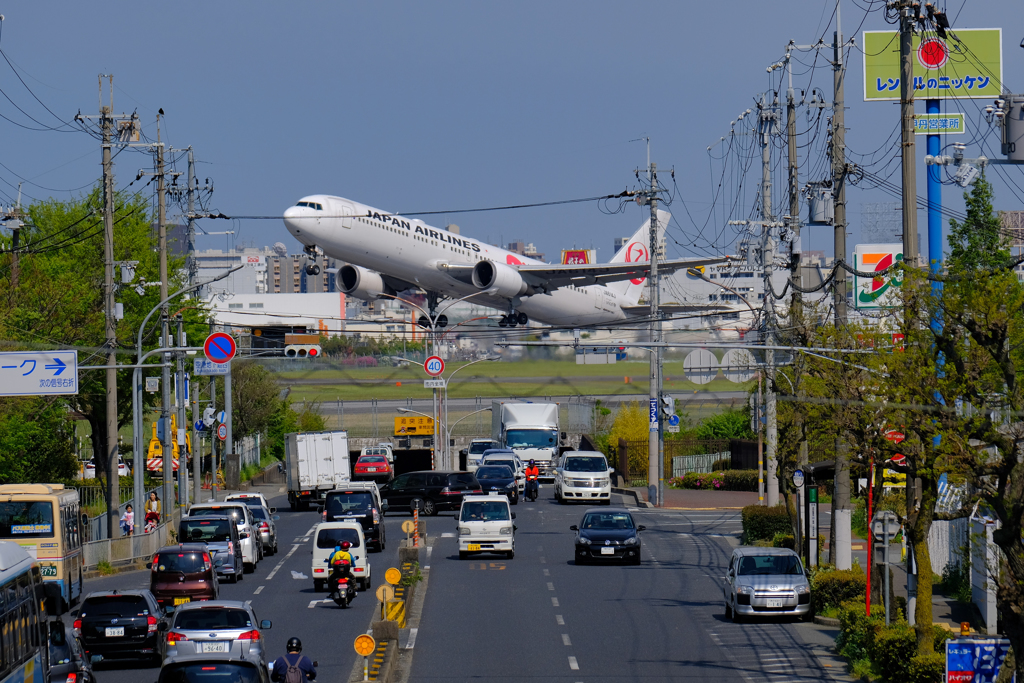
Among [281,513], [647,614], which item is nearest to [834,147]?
[647,614]

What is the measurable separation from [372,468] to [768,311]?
24479 mm

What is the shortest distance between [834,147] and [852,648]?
12.0 metres

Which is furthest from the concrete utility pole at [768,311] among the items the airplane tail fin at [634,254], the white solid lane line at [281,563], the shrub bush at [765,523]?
the airplane tail fin at [634,254]

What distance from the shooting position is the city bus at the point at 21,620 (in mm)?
13516

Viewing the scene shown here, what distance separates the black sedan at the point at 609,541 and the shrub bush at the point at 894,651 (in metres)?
13.7

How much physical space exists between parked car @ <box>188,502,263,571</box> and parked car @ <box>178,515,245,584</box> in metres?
0.79

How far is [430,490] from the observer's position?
45688 mm

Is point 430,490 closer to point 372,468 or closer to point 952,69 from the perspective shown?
point 372,468

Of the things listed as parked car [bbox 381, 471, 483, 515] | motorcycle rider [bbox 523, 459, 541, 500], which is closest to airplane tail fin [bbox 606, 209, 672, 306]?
motorcycle rider [bbox 523, 459, 541, 500]

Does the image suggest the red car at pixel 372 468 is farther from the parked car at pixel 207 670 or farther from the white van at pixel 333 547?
the parked car at pixel 207 670

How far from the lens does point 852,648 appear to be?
21016 mm

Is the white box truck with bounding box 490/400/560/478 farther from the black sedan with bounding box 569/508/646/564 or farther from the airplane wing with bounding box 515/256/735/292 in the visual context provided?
the black sedan with bounding box 569/508/646/564

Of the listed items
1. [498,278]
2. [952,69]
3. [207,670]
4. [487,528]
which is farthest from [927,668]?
[498,278]

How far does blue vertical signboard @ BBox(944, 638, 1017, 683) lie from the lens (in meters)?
15.6
